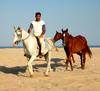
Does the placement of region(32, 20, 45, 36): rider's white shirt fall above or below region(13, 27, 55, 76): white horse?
above

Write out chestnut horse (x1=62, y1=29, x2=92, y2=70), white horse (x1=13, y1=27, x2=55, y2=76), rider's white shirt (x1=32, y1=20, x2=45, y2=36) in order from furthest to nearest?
chestnut horse (x1=62, y1=29, x2=92, y2=70) → rider's white shirt (x1=32, y1=20, x2=45, y2=36) → white horse (x1=13, y1=27, x2=55, y2=76)

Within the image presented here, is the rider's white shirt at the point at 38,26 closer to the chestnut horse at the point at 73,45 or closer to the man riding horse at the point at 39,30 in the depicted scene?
the man riding horse at the point at 39,30

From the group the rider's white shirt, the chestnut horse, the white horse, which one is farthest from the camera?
the chestnut horse

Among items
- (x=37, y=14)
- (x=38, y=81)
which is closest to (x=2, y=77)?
(x=38, y=81)

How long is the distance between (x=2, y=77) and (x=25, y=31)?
2.08 metres

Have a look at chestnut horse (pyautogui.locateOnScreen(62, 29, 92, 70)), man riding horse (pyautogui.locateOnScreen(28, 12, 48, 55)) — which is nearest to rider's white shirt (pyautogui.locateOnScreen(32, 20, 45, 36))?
man riding horse (pyautogui.locateOnScreen(28, 12, 48, 55))

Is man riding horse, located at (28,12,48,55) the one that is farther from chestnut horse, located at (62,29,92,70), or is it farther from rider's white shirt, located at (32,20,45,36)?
chestnut horse, located at (62,29,92,70)

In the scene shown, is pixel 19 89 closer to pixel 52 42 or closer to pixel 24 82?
pixel 24 82

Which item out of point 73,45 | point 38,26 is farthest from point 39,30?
point 73,45

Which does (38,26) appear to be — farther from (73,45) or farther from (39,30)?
(73,45)

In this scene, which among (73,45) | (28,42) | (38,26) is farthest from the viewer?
(73,45)

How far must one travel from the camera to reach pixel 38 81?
42.2 feet

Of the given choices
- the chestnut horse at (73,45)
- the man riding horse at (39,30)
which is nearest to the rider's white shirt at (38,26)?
the man riding horse at (39,30)

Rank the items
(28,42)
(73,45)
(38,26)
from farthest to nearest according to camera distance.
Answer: (73,45) < (38,26) < (28,42)
